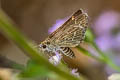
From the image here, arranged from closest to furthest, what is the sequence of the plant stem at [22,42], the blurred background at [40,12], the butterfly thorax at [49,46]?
the plant stem at [22,42] → the butterfly thorax at [49,46] → the blurred background at [40,12]

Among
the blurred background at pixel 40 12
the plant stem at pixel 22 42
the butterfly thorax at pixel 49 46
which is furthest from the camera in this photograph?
the blurred background at pixel 40 12

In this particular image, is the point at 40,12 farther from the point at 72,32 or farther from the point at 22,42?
the point at 22,42

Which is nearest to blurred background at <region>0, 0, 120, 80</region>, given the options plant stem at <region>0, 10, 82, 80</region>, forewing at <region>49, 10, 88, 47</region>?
forewing at <region>49, 10, 88, 47</region>

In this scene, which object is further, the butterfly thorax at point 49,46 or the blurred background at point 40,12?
the blurred background at point 40,12

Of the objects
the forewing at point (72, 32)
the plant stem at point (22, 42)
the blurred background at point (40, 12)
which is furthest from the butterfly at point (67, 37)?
the blurred background at point (40, 12)

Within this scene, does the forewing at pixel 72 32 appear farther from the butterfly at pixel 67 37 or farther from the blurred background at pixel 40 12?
the blurred background at pixel 40 12

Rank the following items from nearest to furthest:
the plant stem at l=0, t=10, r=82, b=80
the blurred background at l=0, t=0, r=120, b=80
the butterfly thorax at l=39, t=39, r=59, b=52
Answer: the plant stem at l=0, t=10, r=82, b=80, the butterfly thorax at l=39, t=39, r=59, b=52, the blurred background at l=0, t=0, r=120, b=80

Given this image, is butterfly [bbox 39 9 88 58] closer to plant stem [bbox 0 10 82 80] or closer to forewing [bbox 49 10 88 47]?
forewing [bbox 49 10 88 47]

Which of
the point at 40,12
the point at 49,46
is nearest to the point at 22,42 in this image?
the point at 49,46

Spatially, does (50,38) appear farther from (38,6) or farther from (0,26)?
(38,6)
